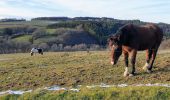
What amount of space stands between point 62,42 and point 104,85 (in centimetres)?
8215

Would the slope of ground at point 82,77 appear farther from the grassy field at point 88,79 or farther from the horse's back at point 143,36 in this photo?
the horse's back at point 143,36

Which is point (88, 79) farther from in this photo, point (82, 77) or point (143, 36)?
point (143, 36)

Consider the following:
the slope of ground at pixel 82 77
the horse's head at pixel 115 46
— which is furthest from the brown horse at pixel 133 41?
the slope of ground at pixel 82 77

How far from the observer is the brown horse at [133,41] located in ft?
51.8

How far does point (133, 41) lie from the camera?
16.1 meters

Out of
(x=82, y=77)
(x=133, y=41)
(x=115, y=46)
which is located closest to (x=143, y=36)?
(x=133, y=41)

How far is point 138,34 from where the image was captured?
16.3 m

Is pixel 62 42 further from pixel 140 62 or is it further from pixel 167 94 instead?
pixel 167 94

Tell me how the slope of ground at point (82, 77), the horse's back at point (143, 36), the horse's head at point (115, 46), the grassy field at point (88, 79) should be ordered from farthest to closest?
the horse's back at point (143, 36), the horse's head at point (115, 46), the slope of ground at point (82, 77), the grassy field at point (88, 79)

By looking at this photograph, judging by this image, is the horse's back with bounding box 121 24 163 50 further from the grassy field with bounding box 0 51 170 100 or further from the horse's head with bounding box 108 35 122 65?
the grassy field with bounding box 0 51 170 100

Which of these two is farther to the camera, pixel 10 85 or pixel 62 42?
pixel 62 42

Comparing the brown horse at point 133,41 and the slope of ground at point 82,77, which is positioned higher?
the brown horse at point 133,41

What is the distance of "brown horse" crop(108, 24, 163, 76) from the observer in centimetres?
1577

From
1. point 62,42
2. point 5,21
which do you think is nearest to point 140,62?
point 62,42
